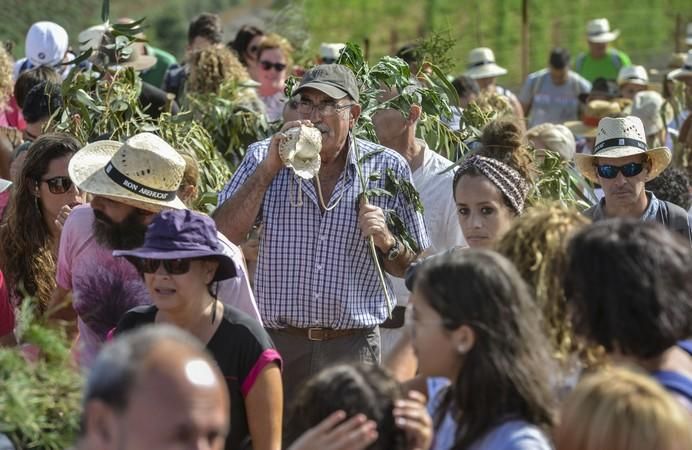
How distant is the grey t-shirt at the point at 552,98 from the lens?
14.5m

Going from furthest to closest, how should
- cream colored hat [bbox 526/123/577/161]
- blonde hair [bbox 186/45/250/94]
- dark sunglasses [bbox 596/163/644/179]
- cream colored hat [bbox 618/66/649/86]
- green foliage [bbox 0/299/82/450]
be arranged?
Result: cream colored hat [bbox 618/66/649/86] < blonde hair [bbox 186/45/250/94] < cream colored hat [bbox 526/123/577/161] < dark sunglasses [bbox 596/163/644/179] < green foliage [bbox 0/299/82/450]

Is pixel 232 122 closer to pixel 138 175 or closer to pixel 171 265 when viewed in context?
pixel 138 175

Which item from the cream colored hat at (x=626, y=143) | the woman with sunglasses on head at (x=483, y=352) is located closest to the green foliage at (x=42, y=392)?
the woman with sunglasses on head at (x=483, y=352)

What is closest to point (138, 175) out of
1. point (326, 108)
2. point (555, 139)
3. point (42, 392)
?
point (326, 108)

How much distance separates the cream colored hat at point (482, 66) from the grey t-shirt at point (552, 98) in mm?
747

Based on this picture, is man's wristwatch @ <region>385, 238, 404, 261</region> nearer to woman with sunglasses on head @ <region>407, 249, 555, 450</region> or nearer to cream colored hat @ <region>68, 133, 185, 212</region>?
cream colored hat @ <region>68, 133, 185, 212</region>

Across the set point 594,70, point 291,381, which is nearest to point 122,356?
point 291,381

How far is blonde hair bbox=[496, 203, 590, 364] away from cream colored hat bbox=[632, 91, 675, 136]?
22.6 ft

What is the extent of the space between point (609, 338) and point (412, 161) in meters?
3.54

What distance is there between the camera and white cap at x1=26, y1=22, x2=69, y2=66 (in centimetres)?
1083

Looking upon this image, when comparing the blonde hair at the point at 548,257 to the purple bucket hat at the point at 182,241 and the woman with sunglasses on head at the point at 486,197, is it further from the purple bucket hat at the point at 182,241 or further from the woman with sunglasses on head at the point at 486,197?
the woman with sunglasses on head at the point at 486,197

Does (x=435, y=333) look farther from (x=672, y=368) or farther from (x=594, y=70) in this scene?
(x=594, y=70)

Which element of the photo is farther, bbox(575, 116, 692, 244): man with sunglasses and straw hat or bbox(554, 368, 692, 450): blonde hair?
bbox(575, 116, 692, 244): man with sunglasses and straw hat

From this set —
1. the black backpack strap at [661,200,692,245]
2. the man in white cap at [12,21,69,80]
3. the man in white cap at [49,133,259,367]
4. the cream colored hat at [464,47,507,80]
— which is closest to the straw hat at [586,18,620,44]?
the cream colored hat at [464,47,507,80]
